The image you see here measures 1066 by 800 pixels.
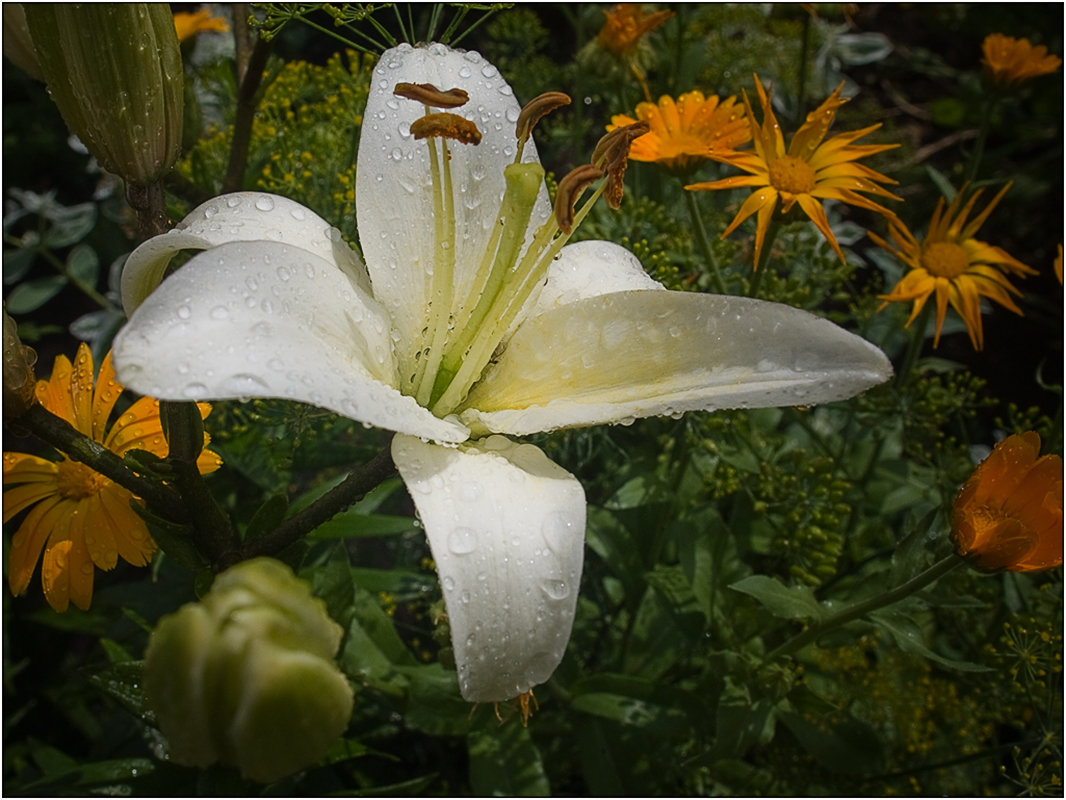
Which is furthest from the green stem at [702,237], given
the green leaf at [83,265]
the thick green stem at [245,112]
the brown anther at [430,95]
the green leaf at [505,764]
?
the green leaf at [83,265]

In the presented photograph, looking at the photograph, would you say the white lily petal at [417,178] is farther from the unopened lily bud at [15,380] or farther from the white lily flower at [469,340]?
the unopened lily bud at [15,380]

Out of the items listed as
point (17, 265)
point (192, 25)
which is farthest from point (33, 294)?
point (192, 25)

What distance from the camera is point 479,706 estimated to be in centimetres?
109

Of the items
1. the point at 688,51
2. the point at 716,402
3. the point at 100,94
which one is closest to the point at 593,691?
the point at 716,402

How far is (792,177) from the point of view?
0.98 meters

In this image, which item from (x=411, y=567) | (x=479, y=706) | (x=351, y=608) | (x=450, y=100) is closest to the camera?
(x=450, y=100)

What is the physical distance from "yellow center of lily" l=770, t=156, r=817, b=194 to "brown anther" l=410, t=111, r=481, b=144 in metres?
0.40

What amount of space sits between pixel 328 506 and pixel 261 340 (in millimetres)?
177

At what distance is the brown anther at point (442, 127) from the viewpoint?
739 mm

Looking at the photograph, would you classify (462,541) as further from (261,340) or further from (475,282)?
(475,282)

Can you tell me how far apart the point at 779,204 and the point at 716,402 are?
1.29 feet

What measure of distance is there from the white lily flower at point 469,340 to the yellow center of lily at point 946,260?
0.49 m

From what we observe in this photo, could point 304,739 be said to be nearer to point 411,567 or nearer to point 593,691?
point 593,691

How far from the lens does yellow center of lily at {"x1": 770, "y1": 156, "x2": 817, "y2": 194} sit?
3.22 feet
